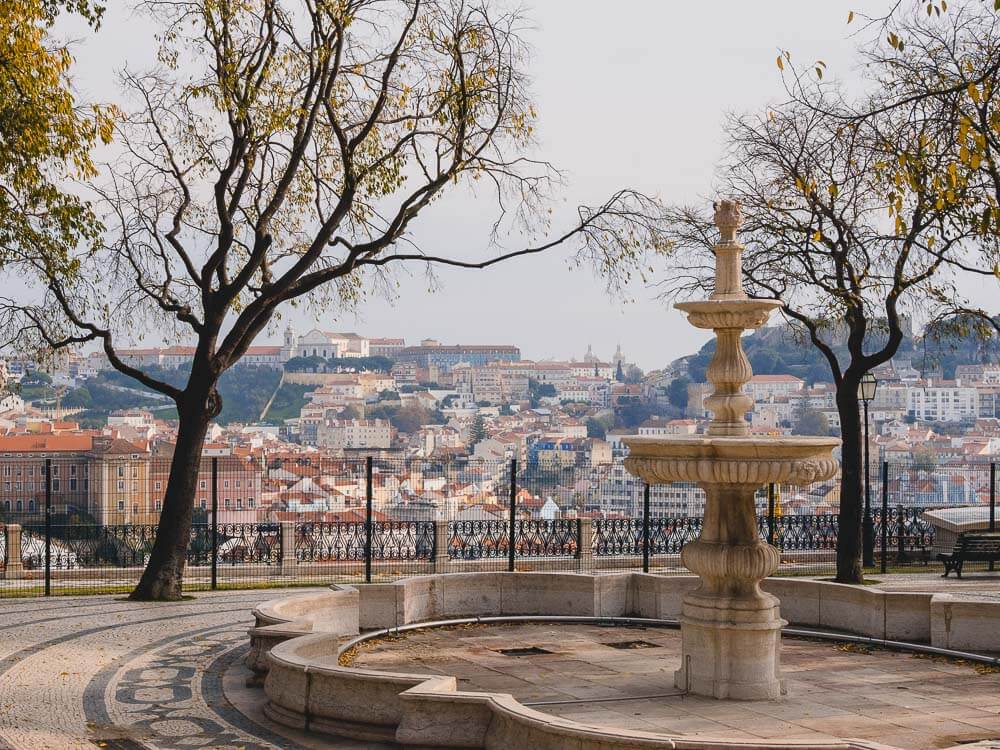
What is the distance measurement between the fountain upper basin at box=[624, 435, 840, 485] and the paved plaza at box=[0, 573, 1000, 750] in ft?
5.64

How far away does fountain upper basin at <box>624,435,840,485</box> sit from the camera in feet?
31.2

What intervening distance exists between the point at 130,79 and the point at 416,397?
108971 millimetres

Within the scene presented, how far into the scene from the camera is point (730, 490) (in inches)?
403

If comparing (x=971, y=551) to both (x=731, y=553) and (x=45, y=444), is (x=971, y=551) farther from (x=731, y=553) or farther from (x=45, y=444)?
(x=45, y=444)


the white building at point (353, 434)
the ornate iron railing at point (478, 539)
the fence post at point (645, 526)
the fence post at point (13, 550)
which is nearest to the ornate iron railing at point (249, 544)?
the ornate iron railing at point (478, 539)

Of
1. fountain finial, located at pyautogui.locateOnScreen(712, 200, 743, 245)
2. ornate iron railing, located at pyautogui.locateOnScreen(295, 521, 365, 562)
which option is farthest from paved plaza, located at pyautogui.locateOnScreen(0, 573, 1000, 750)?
ornate iron railing, located at pyautogui.locateOnScreen(295, 521, 365, 562)

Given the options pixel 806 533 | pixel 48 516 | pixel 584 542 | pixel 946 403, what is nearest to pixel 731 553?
pixel 48 516

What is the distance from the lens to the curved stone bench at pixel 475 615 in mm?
8305

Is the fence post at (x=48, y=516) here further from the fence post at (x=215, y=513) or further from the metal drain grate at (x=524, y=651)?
the metal drain grate at (x=524, y=651)

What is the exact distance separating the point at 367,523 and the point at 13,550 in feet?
19.7

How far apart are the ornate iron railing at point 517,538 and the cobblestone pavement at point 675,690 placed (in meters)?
8.19

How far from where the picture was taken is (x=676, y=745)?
7352 mm

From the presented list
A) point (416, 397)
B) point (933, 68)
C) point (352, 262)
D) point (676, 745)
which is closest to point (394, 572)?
point (352, 262)

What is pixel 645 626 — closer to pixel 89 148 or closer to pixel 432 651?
pixel 432 651
